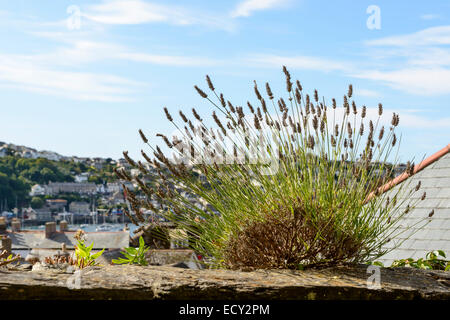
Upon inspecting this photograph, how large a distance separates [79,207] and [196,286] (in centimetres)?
14034

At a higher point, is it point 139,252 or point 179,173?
point 179,173

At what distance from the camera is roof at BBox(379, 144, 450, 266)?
593 cm

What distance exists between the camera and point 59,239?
37688 mm

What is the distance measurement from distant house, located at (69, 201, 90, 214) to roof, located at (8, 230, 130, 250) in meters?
98.9

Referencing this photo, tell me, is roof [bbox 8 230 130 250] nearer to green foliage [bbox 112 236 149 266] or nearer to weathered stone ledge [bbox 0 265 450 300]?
green foliage [bbox 112 236 149 266]

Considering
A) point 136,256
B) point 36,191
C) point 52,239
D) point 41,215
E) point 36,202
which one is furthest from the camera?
point 36,191

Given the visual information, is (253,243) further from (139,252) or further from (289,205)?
(139,252)

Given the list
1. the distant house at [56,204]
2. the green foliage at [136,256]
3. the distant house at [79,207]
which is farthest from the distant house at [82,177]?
the green foliage at [136,256]

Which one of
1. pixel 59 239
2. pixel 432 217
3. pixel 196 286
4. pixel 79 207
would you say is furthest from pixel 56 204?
pixel 196 286

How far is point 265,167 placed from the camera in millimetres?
3541

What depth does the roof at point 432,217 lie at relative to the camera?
593cm

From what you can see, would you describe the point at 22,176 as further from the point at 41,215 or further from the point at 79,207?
the point at 79,207

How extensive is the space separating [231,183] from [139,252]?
39.2 inches
